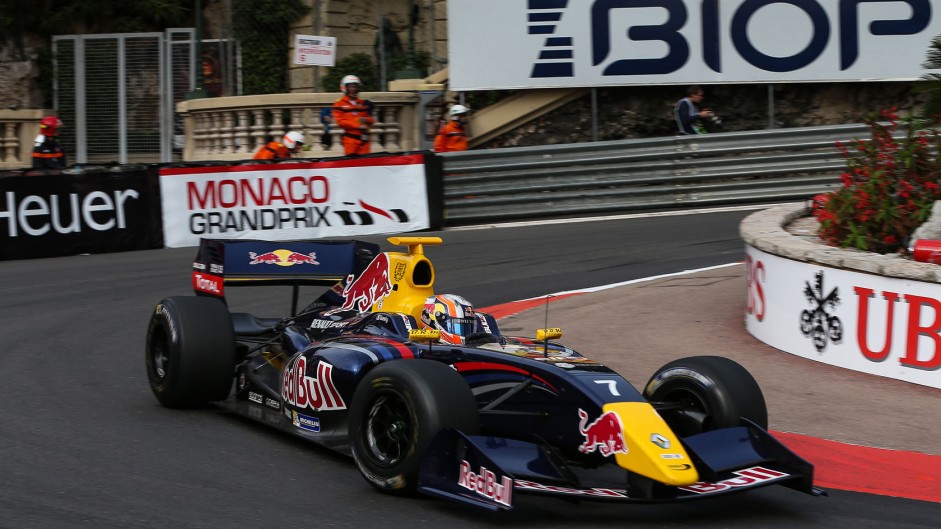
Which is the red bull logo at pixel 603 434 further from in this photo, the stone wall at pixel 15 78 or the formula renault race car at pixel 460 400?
the stone wall at pixel 15 78

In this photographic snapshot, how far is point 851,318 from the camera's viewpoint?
28.9ft

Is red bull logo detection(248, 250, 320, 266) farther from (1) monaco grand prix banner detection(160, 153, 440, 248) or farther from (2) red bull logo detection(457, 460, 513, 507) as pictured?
(1) monaco grand prix banner detection(160, 153, 440, 248)

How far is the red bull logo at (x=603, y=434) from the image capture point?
5.57 metres

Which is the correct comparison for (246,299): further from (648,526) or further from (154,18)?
(154,18)

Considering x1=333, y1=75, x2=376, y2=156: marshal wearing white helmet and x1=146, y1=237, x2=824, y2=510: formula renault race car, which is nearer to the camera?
x1=146, y1=237, x2=824, y2=510: formula renault race car

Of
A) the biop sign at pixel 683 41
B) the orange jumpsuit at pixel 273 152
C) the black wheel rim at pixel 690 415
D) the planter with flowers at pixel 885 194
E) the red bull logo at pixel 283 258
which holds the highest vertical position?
the biop sign at pixel 683 41

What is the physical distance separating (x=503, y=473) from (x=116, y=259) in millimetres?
10792

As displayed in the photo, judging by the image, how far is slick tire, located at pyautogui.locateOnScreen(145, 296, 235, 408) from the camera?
7.64 m

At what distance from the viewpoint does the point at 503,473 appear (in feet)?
17.5

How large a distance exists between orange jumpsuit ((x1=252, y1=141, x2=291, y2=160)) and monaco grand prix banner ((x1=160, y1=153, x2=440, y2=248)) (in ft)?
2.07

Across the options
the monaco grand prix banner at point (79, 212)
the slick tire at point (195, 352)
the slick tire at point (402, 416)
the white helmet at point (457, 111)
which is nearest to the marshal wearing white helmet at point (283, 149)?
the monaco grand prix banner at point (79, 212)

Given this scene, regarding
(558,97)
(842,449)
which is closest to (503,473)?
(842,449)

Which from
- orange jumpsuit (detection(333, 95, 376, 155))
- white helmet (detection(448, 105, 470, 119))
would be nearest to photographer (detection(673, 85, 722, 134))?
white helmet (detection(448, 105, 470, 119))

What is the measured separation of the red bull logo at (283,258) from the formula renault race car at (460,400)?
1.79 ft
